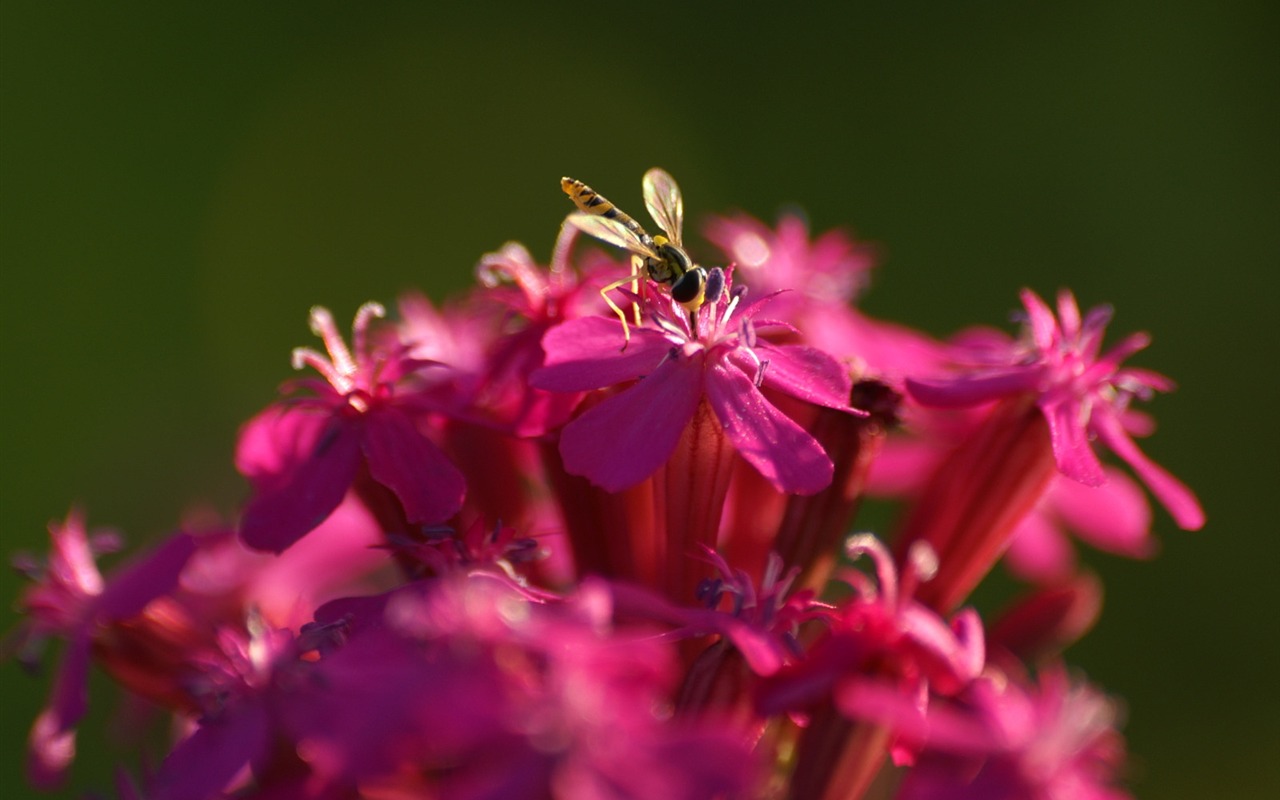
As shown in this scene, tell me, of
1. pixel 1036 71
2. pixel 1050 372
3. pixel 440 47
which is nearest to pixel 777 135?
pixel 1036 71

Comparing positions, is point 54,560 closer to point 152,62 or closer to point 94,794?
point 94,794

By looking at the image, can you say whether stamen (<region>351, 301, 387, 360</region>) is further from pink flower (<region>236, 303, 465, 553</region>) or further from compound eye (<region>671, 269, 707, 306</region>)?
compound eye (<region>671, 269, 707, 306</region>)

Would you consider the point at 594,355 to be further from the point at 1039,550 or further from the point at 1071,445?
the point at 1039,550

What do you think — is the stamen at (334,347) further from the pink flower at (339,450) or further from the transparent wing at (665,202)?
the transparent wing at (665,202)

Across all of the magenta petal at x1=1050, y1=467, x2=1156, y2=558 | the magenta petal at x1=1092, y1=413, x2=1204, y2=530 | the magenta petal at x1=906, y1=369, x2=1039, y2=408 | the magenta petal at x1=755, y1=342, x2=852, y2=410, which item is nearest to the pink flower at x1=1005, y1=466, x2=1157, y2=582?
the magenta petal at x1=1050, y1=467, x2=1156, y2=558

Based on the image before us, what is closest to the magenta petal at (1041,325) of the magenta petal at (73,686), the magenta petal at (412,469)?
the magenta petal at (412,469)

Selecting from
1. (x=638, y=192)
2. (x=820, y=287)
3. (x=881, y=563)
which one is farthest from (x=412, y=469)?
(x=638, y=192)
